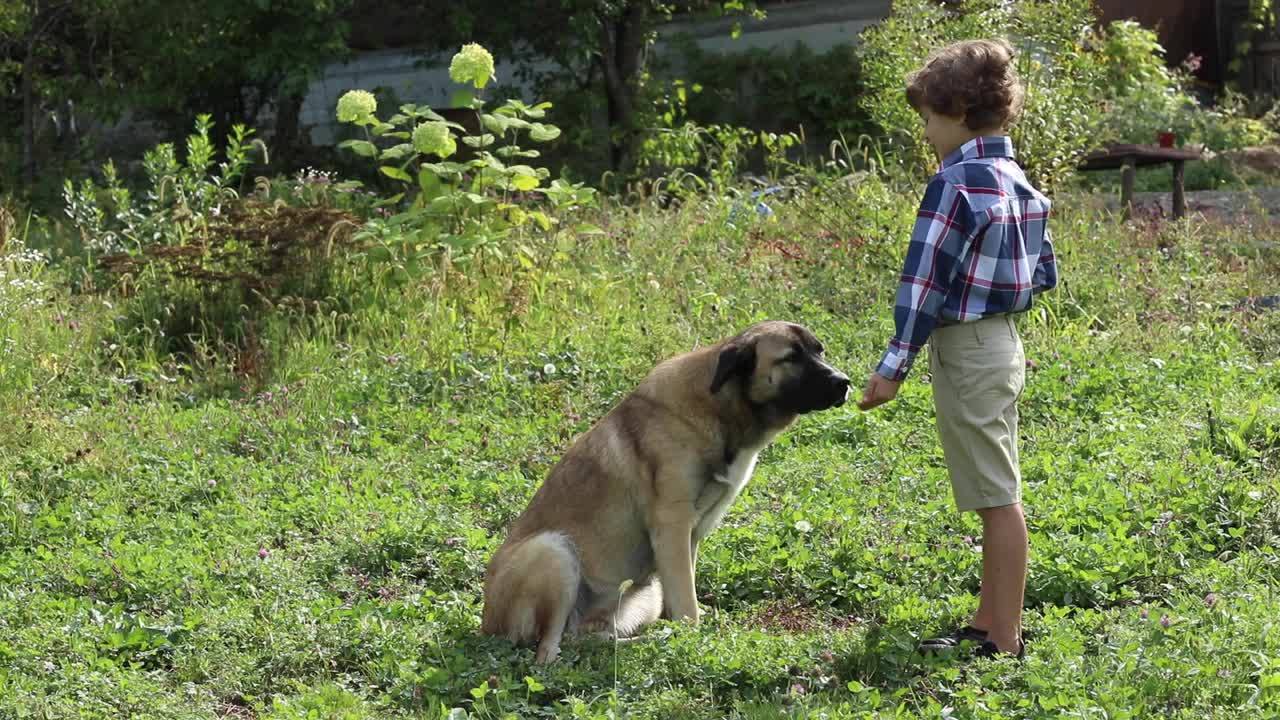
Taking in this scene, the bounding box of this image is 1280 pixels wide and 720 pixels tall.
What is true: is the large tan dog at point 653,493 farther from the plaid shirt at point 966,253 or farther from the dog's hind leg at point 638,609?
the plaid shirt at point 966,253

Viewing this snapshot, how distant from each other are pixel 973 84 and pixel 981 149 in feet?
0.69

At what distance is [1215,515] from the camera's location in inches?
214

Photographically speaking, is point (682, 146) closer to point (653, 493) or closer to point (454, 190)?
point (454, 190)

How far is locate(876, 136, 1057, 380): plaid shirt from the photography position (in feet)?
14.2

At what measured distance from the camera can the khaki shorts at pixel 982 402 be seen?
4.43 m

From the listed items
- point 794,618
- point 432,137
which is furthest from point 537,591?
point 432,137

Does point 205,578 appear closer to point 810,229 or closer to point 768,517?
point 768,517

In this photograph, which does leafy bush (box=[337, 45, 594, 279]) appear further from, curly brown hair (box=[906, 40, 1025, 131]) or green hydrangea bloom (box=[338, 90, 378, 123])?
curly brown hair (box=[906, 40, 1025, 131])

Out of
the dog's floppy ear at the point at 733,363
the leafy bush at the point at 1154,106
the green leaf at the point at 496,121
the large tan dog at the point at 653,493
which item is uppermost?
the green leaf at the point at 496,121

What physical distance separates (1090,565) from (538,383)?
148 inches

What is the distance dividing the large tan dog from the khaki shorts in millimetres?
452

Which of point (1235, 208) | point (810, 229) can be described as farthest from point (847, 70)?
point (810, 229)

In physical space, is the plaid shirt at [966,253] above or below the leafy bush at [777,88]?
above

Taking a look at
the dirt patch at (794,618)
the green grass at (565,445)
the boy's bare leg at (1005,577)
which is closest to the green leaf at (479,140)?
the green grass at (565,445)
